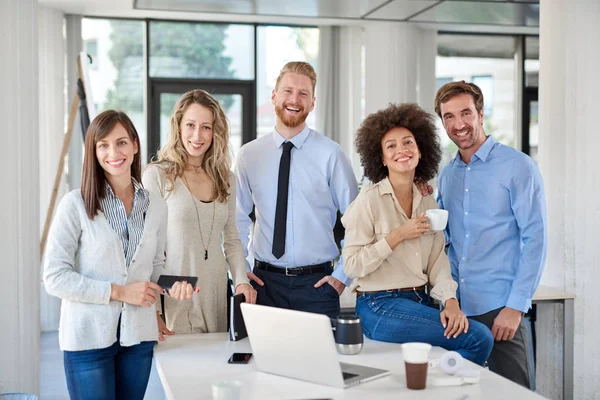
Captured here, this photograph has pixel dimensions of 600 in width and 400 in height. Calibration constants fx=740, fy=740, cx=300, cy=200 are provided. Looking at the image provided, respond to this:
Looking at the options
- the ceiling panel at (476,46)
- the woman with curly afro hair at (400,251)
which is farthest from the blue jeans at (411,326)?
the ceiling panel at (476,46)

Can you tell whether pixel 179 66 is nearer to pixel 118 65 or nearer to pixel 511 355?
pixel 118 65

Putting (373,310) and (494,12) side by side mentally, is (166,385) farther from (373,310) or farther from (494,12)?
(494,12)

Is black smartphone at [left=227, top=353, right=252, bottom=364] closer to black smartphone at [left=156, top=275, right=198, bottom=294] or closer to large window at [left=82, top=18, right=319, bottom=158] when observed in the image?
black smartphone at [left=156, top=275, right=198, bottom=294]

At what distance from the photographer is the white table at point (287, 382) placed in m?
2.14

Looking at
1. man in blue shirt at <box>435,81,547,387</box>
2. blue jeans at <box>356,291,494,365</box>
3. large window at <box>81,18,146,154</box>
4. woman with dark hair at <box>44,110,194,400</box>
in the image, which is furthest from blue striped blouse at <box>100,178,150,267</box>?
Answer: large window at <box>81,18,146,154</box>

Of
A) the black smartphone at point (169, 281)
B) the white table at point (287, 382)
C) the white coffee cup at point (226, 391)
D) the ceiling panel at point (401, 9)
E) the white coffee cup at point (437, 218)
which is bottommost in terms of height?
the white table at point (287, 382)

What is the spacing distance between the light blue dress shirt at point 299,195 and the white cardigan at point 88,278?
41.5 inches

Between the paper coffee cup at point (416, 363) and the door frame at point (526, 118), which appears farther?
the door frame at point (526, 118)

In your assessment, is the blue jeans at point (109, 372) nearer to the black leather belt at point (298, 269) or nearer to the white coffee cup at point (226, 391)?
the white coffee cup at point (226, 391)

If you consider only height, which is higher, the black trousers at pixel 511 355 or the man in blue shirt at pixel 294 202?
the man in blue shirt at pixel 294 202

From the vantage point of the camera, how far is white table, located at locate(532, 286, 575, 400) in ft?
13.5

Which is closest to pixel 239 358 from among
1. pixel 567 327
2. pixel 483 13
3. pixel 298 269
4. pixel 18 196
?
pixel 298 269

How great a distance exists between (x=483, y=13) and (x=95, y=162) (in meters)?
6.34

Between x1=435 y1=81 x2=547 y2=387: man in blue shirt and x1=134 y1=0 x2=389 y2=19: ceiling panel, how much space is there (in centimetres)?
426
